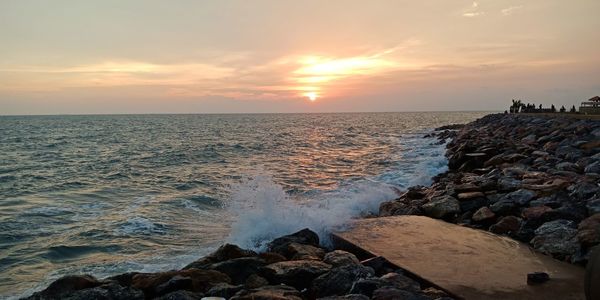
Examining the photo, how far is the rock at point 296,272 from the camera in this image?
4922 mm

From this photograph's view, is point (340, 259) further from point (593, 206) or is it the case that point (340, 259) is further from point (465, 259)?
point (593, 206)

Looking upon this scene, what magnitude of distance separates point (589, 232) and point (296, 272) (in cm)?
353

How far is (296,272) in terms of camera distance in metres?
4.98

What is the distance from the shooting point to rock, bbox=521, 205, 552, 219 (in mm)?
6445

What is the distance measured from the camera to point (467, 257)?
5.31 metres

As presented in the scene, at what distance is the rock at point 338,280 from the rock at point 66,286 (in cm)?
266

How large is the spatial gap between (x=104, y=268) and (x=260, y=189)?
3.72m

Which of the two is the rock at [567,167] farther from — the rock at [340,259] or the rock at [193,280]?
the rock at [193,280]

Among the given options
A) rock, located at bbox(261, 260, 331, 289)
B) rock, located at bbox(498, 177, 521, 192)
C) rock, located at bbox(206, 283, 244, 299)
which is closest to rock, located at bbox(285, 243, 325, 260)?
rock, located at bbox(261, 260, 331, 289)

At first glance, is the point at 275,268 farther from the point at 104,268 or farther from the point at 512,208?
the point at 512,208

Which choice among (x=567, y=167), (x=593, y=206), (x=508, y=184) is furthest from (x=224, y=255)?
(x=567, y=167)

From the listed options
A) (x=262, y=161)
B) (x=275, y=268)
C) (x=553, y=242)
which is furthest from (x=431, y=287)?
(x=262, y=161)

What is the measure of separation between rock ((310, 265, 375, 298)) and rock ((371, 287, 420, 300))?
1.32ft

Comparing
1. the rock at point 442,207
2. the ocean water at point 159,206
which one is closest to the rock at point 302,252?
the ocean water at point 159,206
